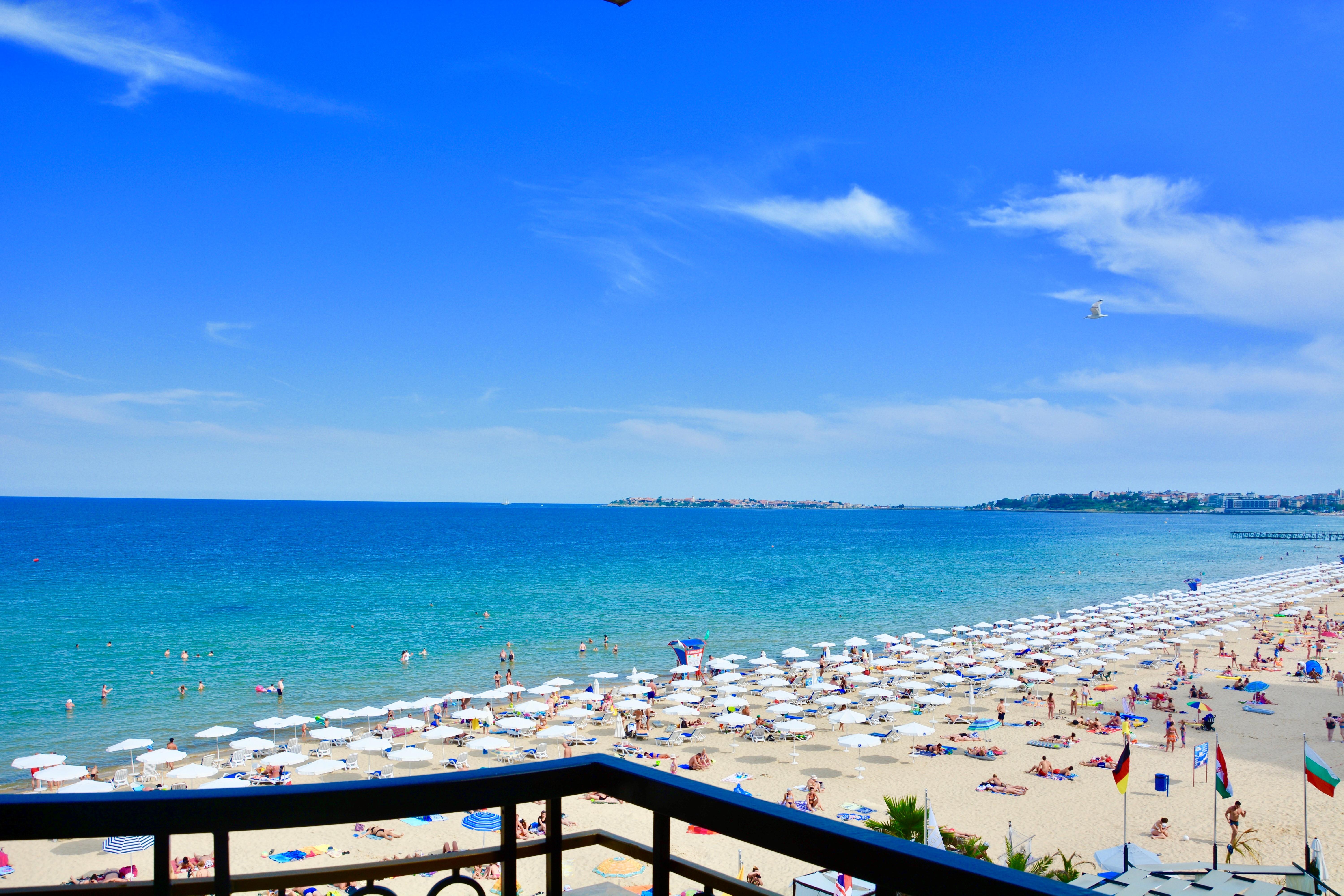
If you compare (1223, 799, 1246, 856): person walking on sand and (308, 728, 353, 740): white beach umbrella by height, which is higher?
(308, 728, 353, 740): white beach umbrella

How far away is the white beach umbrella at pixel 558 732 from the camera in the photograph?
25.2 metres

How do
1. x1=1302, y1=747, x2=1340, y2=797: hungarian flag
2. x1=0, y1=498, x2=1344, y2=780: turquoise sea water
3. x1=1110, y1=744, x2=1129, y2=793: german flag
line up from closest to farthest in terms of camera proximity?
1. x1=1302, y1=747, x2=1340, y2=797: hungarian flag
2. x1=1110, y1=744, x2=1129, y2=793: german flag
3. x1=0, y1=498, x2=1344, y2=780: turquoise sea water

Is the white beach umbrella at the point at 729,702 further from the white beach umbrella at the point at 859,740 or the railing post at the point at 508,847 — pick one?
the railing post at the point at 508,847

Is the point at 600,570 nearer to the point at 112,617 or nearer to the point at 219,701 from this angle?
the point at 112,617

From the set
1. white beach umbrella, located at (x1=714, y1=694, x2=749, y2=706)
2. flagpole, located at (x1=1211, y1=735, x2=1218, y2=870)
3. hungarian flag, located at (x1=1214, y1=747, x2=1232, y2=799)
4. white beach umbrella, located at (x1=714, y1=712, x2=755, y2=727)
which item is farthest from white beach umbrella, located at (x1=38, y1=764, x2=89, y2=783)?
hungarian flag, located at (x1=1214, y1=747, x2=1232, y2=799)

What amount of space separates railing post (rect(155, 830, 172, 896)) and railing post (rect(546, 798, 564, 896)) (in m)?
0.68

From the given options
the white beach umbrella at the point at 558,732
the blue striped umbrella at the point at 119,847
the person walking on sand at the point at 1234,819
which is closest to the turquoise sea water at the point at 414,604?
the white beach umbrella at the point at 558,732

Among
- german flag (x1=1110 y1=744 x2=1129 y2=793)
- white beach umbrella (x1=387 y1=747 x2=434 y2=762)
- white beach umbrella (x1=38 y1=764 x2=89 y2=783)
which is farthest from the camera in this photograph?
white beach umbrella (x1=387 y1=747 x2=434 y2=762)

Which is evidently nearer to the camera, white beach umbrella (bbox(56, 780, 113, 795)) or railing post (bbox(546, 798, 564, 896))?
railing post (bbox(546, 798, 564, 896))

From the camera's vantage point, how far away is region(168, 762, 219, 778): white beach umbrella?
2094 centimetres

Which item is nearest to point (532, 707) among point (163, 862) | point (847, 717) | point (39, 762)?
point (847, 717)

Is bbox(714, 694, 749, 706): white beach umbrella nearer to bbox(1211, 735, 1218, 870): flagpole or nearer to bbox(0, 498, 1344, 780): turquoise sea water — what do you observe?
bbox(0, 498, 1344, 780): turquoise sea water

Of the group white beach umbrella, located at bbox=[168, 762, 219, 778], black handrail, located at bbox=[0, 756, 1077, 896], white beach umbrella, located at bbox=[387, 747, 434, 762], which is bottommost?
white beach umbrella, located at bbox=[168, 762, 219, 778]

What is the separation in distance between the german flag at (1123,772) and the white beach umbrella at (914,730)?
702cm
